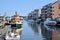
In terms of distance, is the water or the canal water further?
the canal water

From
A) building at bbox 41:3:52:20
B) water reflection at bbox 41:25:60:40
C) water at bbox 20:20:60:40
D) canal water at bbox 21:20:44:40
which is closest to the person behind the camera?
water reflection at bbox 41:25:60:40

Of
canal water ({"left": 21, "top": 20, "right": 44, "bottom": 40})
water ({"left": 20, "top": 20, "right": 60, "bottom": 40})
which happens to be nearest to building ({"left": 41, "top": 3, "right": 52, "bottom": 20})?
canal water ({"left": 21, "top": 20, "right": 44, "bottom": 40})

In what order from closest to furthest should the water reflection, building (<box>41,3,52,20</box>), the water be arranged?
the water reflection < the water < building (<box>41,3,52,20</box>)

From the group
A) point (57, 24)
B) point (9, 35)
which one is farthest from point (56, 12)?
point (9, 35)

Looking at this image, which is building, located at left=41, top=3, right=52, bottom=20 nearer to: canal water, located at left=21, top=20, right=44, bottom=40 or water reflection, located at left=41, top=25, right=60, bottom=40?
canal water, located at left=21, top=20, right=44, bottom=40

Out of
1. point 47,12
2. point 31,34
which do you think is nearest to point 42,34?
point 31,34

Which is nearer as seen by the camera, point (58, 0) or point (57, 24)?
point (57, 24)

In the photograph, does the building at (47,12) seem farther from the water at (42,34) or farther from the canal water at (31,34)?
the water at (42,34)

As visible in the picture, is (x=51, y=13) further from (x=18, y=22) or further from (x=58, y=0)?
(x=18, y=22)

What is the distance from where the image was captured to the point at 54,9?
7719 centimetres

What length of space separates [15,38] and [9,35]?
3.08 ft

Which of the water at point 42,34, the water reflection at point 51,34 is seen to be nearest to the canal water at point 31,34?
the water at point 42,34

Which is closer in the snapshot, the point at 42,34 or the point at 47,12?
the point at 42,34

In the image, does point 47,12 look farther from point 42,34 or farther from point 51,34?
point 51,34
